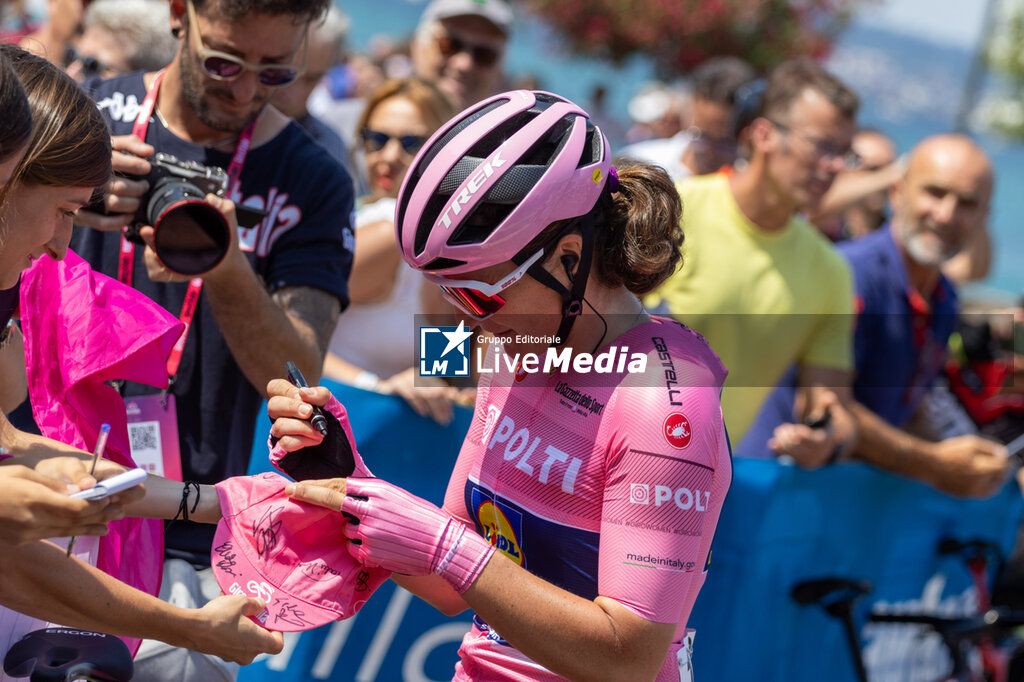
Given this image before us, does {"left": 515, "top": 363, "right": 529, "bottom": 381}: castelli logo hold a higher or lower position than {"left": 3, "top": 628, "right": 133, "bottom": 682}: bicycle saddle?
higher

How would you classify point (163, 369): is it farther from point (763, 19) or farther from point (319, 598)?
point (763, 19)

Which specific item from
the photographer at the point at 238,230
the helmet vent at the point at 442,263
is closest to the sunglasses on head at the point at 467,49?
the photographer at the point at 238,230

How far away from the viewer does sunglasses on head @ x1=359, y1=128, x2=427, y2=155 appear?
16.6 ft

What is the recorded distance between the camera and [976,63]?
15.1 m

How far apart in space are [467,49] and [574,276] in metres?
4.53

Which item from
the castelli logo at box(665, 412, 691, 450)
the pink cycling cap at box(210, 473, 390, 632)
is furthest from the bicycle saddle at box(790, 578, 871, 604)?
the pink cycling cap at box(210, 473, 390, 632)

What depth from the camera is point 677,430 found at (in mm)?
2162

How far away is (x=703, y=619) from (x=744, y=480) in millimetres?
608

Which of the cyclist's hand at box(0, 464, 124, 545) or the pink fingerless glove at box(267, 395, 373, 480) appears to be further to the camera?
the pink fingerless glove at box(267, 395, 373, 480)

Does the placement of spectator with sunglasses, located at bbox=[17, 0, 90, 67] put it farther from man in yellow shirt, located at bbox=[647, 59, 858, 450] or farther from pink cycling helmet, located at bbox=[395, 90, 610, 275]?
pink cycling helmet, located at bbox=[395, 90, 610, 275]

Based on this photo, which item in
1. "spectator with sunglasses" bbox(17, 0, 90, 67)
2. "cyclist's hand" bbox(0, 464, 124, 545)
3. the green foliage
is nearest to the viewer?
"cyclist's hand" bbox(0, 464, 124, 545)

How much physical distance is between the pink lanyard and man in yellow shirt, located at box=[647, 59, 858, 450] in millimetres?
2192

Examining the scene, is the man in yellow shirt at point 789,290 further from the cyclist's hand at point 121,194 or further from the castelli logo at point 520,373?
the cyclist's hand at point 121,194

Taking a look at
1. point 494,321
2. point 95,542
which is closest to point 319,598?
point 95,542
